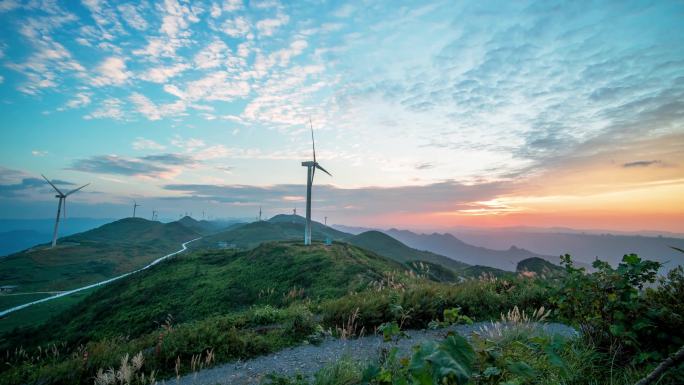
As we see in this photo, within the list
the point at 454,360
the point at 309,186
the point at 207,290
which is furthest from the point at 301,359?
the point at 309,186

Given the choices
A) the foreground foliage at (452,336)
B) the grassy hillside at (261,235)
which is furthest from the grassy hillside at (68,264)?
the foreground foliage at (452,336)

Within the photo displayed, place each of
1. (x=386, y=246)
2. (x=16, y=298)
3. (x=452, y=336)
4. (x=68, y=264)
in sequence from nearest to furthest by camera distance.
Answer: (x=452, y=336) < (x=16, y=298) < (x=68, y=264) < (x=386, y=246)

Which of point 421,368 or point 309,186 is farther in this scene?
point 309,186

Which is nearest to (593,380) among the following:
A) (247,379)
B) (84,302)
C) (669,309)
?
(669,309)

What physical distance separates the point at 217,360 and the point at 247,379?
227 centimetres

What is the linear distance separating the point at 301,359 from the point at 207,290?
2712 centimetres

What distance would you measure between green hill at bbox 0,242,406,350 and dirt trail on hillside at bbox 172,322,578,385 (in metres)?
11.3

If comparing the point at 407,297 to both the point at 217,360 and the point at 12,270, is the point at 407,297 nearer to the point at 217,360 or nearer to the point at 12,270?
the point at 217,360

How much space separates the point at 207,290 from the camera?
32.4 m

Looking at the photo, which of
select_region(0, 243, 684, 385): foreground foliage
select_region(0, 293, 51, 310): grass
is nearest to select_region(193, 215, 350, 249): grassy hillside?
select_region(0, 293, 51, 310): grass

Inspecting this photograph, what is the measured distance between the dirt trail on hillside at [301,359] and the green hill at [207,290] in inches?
445

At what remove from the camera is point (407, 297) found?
1242 cm

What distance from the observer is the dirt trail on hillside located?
8016 millimetres

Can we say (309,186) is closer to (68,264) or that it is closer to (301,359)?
(301,359)
